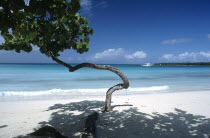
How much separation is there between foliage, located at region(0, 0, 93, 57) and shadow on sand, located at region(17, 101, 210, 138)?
2530 millimetres

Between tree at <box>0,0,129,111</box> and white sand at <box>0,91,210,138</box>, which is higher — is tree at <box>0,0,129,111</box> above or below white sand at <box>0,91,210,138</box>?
above

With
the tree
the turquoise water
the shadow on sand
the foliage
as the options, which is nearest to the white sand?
the shadow on sand

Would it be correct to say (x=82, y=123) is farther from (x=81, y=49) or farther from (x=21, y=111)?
(x=21, y=111)

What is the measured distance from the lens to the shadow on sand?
499 centimetres

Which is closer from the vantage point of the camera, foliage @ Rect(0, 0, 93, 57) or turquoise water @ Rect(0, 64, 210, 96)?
foliage @ Rect(0, 0, 93, 57)

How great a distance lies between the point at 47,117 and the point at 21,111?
77.3 inches

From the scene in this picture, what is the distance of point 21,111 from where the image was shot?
7.83 meters

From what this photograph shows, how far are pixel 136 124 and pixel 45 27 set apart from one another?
13.6ft

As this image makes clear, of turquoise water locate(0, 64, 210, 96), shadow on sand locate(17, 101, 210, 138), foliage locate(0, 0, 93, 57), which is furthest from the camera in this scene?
turquoise water locate(0, 64, 210, 96)

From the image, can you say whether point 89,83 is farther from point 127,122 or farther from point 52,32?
point 52,32

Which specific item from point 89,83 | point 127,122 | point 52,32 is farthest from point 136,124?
point 89,83

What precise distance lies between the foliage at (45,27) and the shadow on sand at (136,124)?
2530mm

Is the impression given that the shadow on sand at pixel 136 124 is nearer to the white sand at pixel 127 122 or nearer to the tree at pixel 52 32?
the white sand at pixel 127 122

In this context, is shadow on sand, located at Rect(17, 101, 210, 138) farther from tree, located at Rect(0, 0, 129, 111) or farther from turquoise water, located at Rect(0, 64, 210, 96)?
turquoise water, located at Rect(0, 64, 210, 96)
